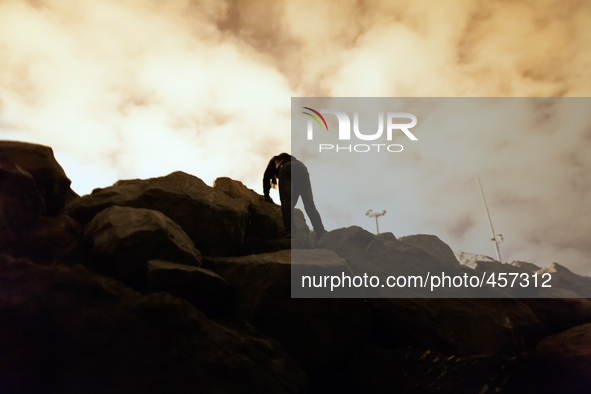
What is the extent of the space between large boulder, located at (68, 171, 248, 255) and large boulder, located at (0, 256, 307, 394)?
2.43 metres

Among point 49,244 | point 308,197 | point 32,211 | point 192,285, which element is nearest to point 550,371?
point 192,285

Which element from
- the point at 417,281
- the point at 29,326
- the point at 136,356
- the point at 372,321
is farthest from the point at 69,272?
the point at 417,281

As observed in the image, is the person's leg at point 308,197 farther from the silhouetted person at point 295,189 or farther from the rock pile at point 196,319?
the rock pile at point 196,319

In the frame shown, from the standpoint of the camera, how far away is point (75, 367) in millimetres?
4551

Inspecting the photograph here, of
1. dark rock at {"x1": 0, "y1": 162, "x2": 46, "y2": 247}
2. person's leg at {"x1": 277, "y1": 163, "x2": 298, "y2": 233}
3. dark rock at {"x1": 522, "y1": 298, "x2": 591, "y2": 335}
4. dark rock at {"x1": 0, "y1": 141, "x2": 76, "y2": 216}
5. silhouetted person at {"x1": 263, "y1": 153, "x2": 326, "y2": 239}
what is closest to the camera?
dark rock at {"x1": 0, "y1": 162, "x2": 46, "y2": 247}

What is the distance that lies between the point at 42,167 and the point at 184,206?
2994 mm

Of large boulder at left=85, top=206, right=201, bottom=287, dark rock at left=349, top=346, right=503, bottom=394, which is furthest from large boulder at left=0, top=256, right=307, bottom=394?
dark rock at left=349, top=346, right=503, bottom=394

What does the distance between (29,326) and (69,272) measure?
2.87 feet

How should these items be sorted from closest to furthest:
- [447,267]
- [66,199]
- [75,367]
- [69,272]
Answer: [75,367] → [69,272] → [66,199] → [447,267]

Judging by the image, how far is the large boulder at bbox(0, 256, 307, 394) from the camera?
14.8 ft

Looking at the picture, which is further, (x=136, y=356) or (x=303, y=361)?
(x=303, y=361)

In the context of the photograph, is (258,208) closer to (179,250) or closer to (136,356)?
(179,250)

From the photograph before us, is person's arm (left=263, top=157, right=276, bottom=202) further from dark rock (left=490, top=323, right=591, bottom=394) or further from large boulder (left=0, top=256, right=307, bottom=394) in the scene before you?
dark rock (left=490, top=323, right=591, bottom=394)

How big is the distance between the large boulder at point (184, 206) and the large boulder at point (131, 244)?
3.58ft
